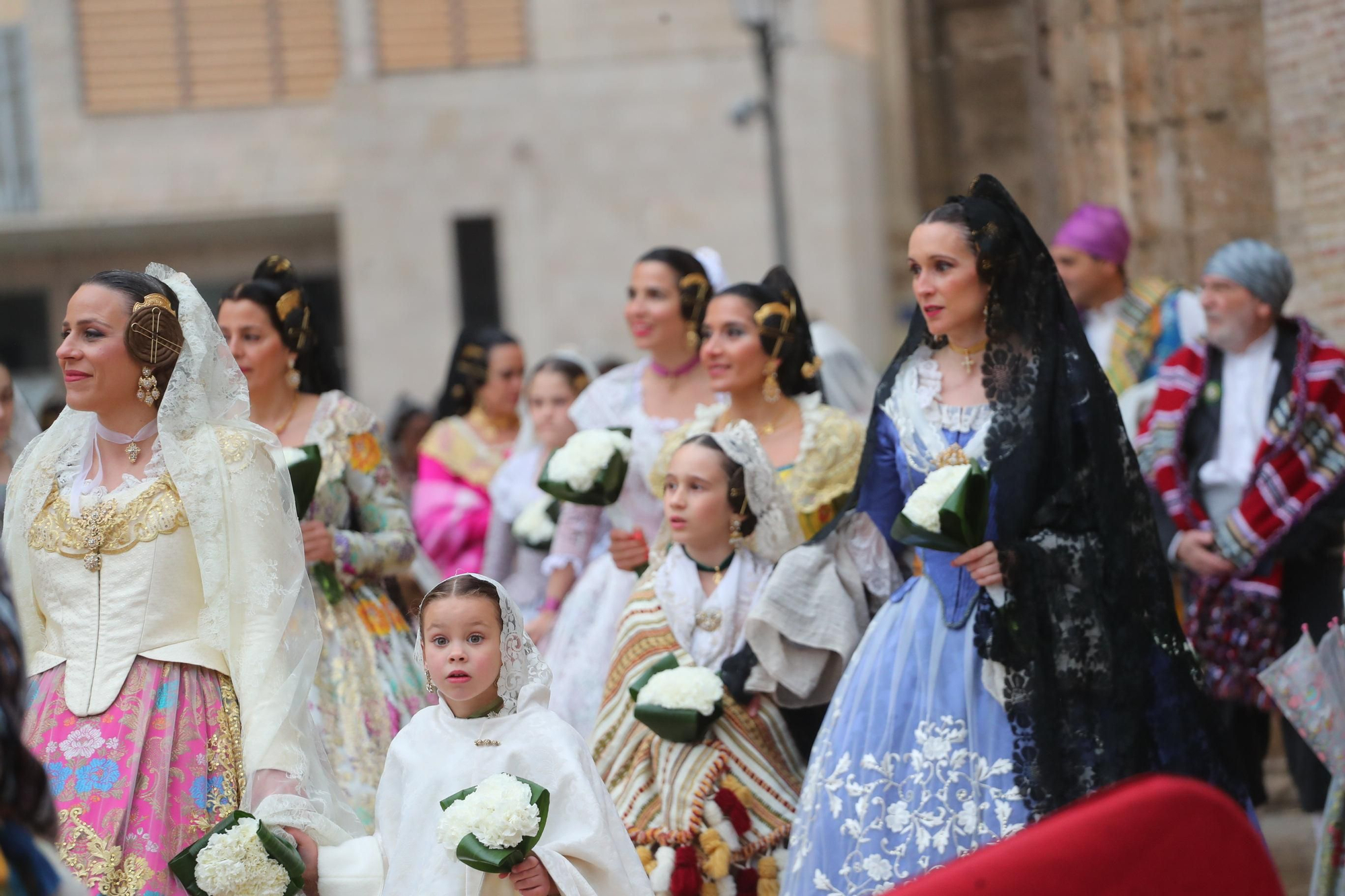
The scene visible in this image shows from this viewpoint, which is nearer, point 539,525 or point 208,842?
point 208,842

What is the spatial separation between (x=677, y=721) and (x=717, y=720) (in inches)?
7.4

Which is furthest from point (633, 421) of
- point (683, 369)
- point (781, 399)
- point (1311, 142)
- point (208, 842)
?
point (208, 842)

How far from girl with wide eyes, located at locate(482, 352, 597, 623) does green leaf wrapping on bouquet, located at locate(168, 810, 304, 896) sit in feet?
12.4

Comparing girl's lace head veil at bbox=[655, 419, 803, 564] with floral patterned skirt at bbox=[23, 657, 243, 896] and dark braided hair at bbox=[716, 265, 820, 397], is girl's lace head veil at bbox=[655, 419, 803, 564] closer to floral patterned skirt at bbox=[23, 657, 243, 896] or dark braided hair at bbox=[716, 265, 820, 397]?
dark braided hair at bbox=[716, 265, 820, 397]

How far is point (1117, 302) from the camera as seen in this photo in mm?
8328

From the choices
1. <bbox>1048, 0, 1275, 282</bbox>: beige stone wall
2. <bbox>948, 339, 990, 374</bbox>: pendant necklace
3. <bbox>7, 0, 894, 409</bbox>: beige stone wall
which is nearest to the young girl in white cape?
<bbox>948, 339, 990, 374</bbox>: pendant necklace

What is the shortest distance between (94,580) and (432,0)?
58.7ft

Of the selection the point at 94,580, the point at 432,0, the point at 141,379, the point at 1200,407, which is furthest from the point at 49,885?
the point at 432,0

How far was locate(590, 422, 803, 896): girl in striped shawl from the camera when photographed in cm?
524

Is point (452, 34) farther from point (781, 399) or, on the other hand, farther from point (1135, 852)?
point (1135, 852)

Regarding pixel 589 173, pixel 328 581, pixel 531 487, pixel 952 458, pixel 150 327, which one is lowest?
pixel 328 581

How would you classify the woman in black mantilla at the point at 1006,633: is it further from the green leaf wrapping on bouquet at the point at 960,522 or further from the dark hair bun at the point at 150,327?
the dark hair bun at the point at 150,327

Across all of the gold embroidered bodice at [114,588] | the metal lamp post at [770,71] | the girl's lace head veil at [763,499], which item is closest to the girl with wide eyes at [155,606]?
the gold embroidered bodice at [114,588]

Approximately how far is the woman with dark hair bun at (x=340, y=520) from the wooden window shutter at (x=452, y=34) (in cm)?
1517
